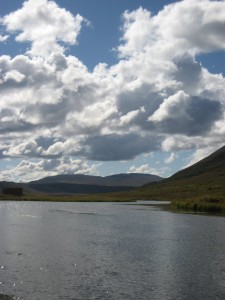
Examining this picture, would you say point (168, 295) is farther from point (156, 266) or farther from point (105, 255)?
point (105, 255)

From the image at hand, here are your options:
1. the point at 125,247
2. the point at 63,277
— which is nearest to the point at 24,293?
the point at 63,277

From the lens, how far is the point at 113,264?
41719 millimetres

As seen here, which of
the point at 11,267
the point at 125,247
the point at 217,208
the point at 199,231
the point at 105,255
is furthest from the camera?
the point at 217,208

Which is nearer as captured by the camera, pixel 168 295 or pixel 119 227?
pixel 168 295

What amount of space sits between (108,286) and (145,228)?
40253 millimetres

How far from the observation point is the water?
106 feet

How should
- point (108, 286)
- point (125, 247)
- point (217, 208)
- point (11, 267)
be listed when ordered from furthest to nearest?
point (217, 208) → point (125, 247) → point (11, 267) → point (108, 286)

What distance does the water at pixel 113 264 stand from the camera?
3234 cm

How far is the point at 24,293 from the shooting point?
31250 mm

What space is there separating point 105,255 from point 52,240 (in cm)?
1330

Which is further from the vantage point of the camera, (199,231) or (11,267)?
(199,231)

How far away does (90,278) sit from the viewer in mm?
36000

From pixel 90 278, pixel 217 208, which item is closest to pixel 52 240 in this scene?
pixel 90 278

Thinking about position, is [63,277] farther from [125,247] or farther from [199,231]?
[199,231]
